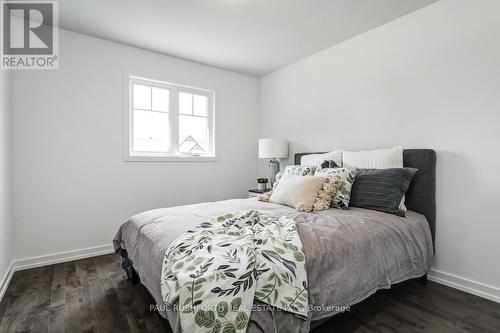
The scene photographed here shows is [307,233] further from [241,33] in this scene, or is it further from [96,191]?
[96,191]

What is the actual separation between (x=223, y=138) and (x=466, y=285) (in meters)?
3.18

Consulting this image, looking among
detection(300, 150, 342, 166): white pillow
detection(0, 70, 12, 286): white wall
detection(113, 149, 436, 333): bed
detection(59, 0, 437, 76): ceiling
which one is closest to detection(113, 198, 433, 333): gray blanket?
detection(113, 149, 436, 333): bed

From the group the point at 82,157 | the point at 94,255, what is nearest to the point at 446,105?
the point at 82,157

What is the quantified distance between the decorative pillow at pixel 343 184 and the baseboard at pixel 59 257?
2.61 m

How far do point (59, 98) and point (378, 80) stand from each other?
11.1 ft

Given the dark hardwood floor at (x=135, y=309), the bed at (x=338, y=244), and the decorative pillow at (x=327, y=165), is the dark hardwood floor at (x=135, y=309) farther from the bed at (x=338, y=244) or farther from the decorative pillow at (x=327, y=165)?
the decorative pillow at (x=327, y=165)

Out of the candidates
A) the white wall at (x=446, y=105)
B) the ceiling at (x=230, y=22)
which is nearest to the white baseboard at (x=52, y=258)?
the ceiling at (x=230, y=22)

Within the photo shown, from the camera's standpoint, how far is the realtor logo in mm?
2328

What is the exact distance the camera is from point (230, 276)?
3.55ft

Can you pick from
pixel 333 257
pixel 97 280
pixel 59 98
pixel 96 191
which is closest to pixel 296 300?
pixel 333 257

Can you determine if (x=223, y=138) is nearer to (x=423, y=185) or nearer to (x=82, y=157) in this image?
(x=82, y=157)

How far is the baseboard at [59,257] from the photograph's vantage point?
2.52 metres

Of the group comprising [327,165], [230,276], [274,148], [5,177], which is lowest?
[230,276]

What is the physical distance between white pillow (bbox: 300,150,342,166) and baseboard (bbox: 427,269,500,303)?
1311 millimetres
